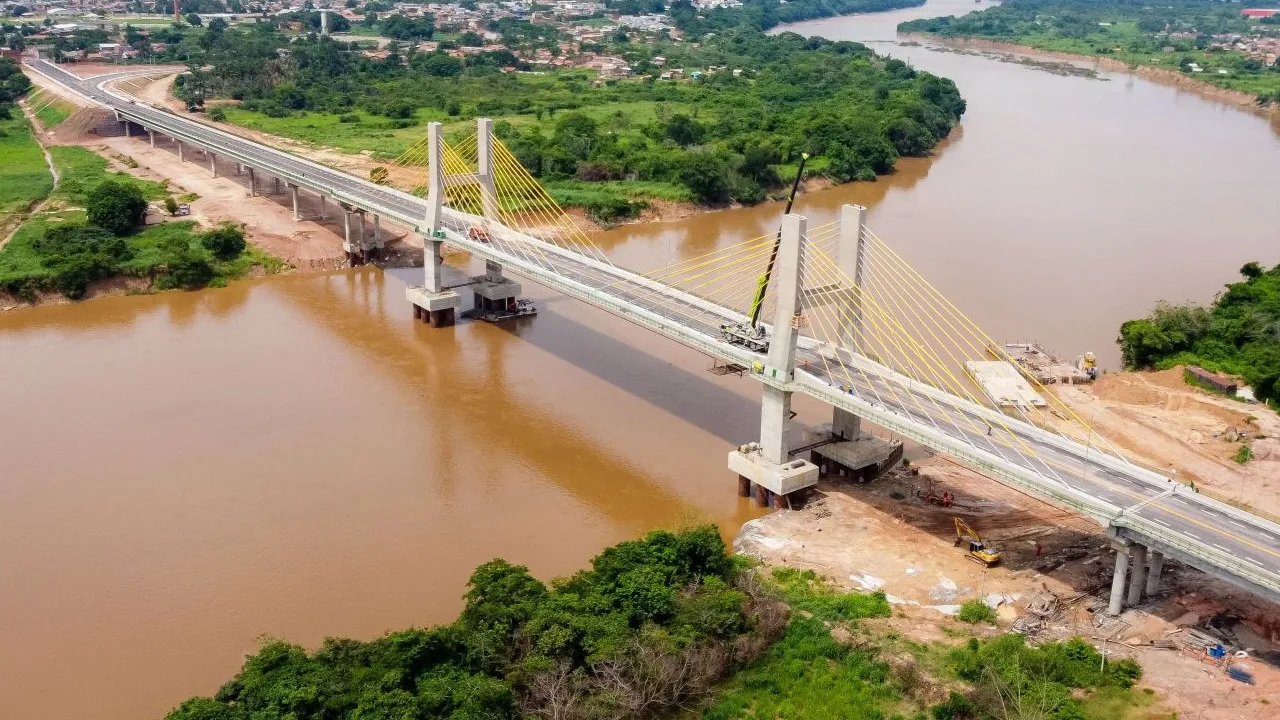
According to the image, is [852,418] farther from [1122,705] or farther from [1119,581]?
[1122,705]

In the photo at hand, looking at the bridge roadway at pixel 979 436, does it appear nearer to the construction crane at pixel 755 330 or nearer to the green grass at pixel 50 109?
the construction crane at pixel 755 330

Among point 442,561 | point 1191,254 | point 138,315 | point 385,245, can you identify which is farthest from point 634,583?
point 1191,254

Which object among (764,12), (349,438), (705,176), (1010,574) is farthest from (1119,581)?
(764,12)

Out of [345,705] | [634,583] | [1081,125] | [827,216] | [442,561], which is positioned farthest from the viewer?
[1081,125]

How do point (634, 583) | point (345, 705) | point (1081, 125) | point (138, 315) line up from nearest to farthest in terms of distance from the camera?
1. point (345, 705)
2. point (634, 583)
3. point (138, 315)
4. point (1081, 125)

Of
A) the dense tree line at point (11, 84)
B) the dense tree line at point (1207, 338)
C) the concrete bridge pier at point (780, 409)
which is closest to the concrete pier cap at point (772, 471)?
the concrete bridge pier at point (780, 409)

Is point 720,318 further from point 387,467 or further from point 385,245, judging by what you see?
point 385,245

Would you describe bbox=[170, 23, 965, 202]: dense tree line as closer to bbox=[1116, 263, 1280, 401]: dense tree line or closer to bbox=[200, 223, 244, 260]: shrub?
bbox=[200, 223, 244, 260]: shrub
